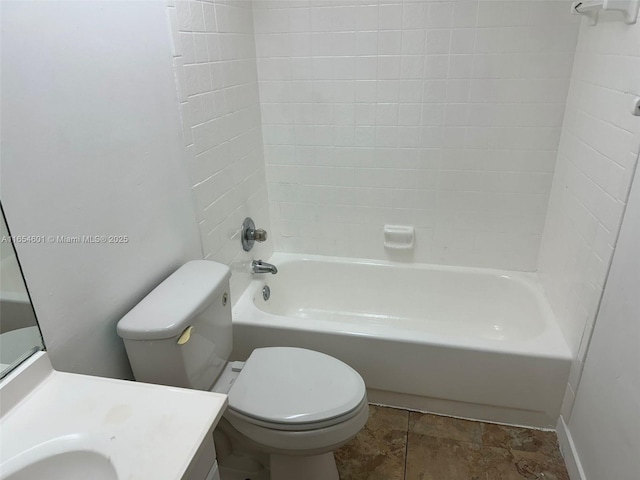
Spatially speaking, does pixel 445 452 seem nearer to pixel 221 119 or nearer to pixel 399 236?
pixel 399 236

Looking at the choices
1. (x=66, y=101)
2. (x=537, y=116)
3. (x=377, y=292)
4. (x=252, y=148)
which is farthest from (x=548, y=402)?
(x=66, y=101)

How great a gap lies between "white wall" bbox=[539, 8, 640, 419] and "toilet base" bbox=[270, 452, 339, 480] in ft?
3.11

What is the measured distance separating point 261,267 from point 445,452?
109 cm

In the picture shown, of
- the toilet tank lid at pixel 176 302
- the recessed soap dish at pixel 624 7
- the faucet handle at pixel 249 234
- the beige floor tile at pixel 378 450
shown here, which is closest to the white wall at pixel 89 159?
the toilet tank lid at pixel 176 302

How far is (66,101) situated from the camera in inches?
39.5

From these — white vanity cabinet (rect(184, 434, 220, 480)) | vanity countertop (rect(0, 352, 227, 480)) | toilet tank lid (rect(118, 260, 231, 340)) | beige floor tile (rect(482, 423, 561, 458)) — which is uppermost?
toilet tank lid (rect(118, 260, 231, 340))

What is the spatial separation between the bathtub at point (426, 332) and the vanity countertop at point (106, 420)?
90 centimetres

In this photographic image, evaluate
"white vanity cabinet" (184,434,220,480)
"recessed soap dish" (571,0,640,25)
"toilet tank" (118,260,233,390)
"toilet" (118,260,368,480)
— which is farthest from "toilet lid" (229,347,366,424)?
"recessed soap dish" (571,0,640,25)

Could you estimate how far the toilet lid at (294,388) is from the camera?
132 cm

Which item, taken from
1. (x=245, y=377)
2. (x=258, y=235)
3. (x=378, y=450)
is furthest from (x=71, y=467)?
(x=258, y=235)

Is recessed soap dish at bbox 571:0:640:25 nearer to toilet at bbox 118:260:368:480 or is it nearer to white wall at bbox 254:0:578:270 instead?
white wall at bbox 254:0:578:270

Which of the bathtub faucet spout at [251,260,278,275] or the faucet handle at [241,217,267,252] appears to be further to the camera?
the bathtub faucet spout at [251,260,278,275]

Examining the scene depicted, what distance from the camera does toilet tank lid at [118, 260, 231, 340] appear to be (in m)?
1.16

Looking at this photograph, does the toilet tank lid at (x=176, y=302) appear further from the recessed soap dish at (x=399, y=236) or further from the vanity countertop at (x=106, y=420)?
the recessed soap dish at (x=399, y=236)
